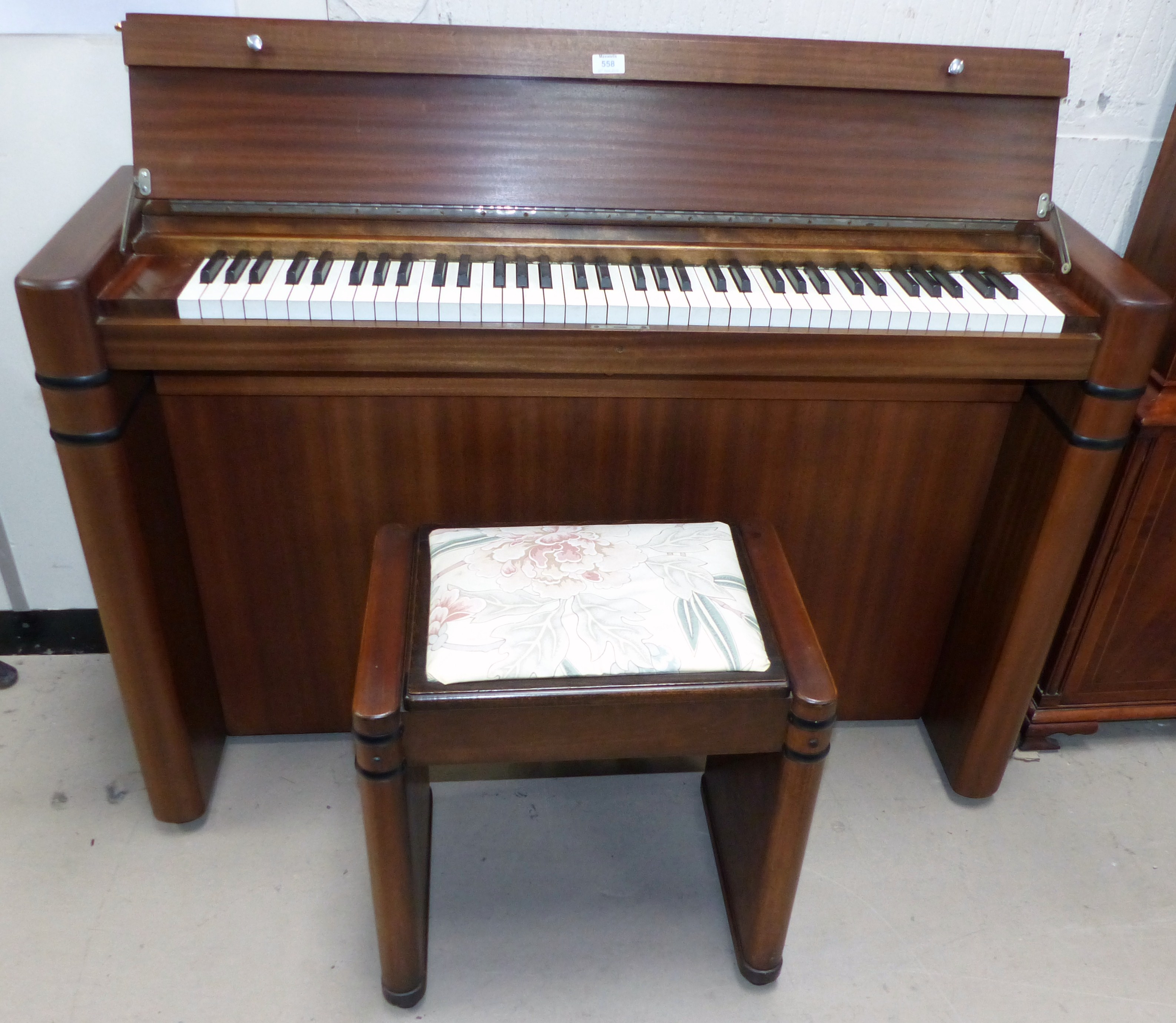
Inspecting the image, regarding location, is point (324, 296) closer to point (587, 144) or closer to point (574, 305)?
point (574, 305)

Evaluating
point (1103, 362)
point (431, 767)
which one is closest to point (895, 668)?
point (1103, 362)

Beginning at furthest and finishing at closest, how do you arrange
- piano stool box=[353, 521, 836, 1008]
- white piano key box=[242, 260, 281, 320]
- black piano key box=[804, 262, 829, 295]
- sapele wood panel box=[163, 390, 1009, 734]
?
1. sapele wood panel box=[163, 390, 1009, 734]
2. black piano key box=[804, 262, 829, 295]
3. white piano key box=[242, 260, 281, 320]
4. piano stool box=[353, 521, 836, 1008]

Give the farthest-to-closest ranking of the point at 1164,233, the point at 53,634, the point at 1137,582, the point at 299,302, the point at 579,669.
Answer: the point at 53,634 → the point at 1137,582 → the point at 1164,233 → the point at 299,302 → the point at 579,669

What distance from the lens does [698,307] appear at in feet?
3.88

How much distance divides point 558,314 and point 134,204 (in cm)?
53

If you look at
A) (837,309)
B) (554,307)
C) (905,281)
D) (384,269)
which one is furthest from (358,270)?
(905,281)

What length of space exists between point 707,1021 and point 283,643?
0.79 m

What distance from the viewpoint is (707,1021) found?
1282mm

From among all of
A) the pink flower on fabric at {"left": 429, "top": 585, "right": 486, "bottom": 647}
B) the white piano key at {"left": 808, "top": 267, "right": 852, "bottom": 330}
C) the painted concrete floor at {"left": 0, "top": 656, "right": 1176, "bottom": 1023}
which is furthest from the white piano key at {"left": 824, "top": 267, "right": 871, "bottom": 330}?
the painted concrete floor at {"left": 0, "top": 656, "right": 1176, "bottom": 1023}

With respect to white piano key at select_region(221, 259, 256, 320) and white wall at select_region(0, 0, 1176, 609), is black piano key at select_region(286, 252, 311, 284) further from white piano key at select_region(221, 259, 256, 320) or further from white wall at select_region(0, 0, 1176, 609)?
white wall at select_region(0, 0, 1176, 609)

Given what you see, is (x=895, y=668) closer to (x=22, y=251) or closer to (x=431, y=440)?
(x=431, y=440)

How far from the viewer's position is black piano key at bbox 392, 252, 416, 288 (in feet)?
3.96

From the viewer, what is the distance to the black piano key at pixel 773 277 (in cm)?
124

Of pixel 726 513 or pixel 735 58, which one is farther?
pixel 726 513
